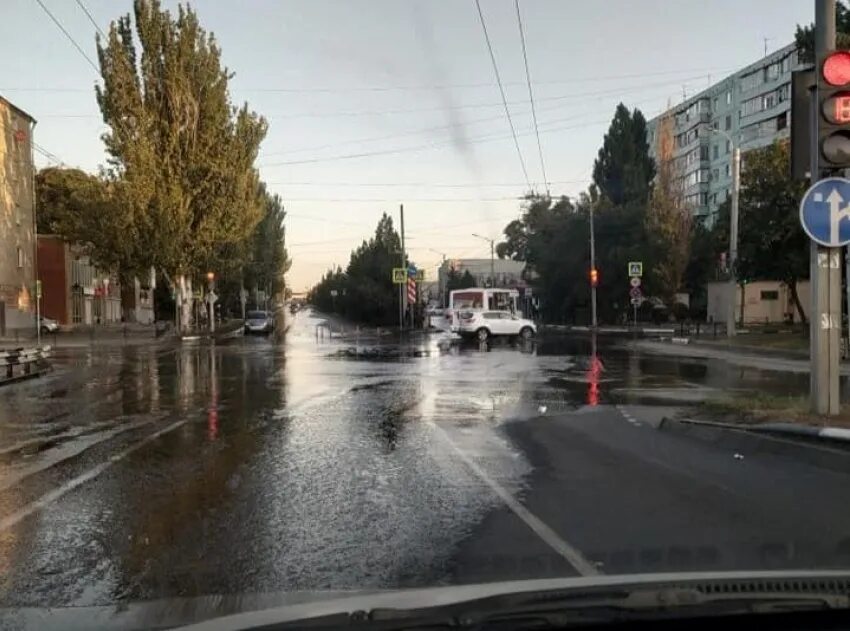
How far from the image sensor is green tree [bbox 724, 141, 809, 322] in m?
32.9

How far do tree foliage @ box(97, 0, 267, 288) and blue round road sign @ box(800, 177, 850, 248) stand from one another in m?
37.2

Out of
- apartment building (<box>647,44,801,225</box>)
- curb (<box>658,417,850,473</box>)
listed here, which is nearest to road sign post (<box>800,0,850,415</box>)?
curb (<box>658,417,850,473</box>)

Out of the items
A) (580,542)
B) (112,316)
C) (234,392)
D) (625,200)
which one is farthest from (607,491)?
(112,316)

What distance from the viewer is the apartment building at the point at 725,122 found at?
3066 inches

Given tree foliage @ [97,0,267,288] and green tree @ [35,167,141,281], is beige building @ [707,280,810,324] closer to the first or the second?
tree foliage @ [97,0,267,288]

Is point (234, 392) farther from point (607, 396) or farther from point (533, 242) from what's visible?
point (533, 242)

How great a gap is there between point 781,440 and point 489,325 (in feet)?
97.1

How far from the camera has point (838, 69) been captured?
9742mm

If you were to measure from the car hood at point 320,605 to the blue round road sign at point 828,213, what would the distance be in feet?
24.6

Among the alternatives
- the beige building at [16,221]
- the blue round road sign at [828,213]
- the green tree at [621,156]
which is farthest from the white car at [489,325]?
the green tree at [621,156]

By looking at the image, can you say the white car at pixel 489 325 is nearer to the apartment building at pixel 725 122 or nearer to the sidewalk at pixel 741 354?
the sidewalk at pixel 741 354

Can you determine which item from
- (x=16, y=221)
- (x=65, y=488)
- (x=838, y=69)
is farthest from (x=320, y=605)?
(x=16, y=221)

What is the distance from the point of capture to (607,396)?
635 inches

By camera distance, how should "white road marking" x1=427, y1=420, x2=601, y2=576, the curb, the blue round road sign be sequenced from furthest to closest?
the blue round road sign, the curb, "white road marking" x1=427, y1=420, x2=601, y2=576
